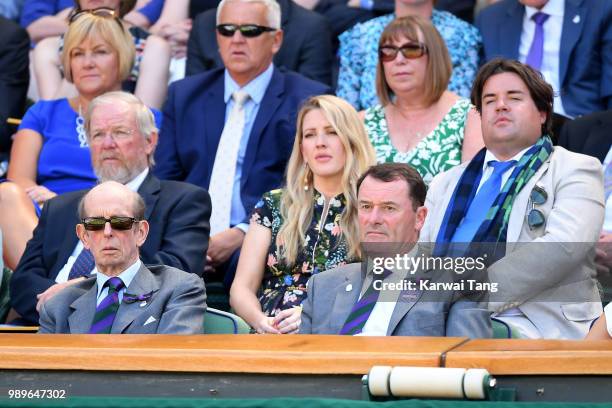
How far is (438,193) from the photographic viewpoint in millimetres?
5230

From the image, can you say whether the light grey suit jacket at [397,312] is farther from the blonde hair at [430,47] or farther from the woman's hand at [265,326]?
the blonde hair at [430,47]

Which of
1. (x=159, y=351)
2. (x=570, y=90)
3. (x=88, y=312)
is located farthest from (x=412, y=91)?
(x=159, y=351)

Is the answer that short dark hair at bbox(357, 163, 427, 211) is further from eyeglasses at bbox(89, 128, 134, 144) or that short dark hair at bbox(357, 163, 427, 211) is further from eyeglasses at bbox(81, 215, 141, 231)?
eyeglasses at bbox(89, 128, 134, 144)

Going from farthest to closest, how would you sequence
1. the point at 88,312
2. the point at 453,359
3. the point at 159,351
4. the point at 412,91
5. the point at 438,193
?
the point at 412,91, the point at 438,193, the point at 88,312, the point at 159,351, the point at 453,359

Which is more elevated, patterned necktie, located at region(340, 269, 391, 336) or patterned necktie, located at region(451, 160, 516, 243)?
patterned necktie, located at region(451, 160, 516, 243)

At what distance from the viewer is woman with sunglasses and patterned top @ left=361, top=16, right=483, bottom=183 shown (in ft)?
20.0

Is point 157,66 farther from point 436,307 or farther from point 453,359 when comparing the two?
point 453,359

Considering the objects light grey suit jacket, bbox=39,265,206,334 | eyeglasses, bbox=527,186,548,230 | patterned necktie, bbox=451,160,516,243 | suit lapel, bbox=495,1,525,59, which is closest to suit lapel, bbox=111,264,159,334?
light grey suit jacket, bbox=39,265,206,334

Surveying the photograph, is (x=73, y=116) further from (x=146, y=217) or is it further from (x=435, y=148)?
(x=435, y=148)

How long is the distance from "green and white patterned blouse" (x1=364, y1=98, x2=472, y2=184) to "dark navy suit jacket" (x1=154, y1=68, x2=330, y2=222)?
49cm

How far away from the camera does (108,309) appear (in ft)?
15.4

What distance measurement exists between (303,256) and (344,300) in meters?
0.94

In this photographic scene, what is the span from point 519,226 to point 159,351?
1675 mm

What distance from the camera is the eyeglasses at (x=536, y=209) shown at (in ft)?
16.0
